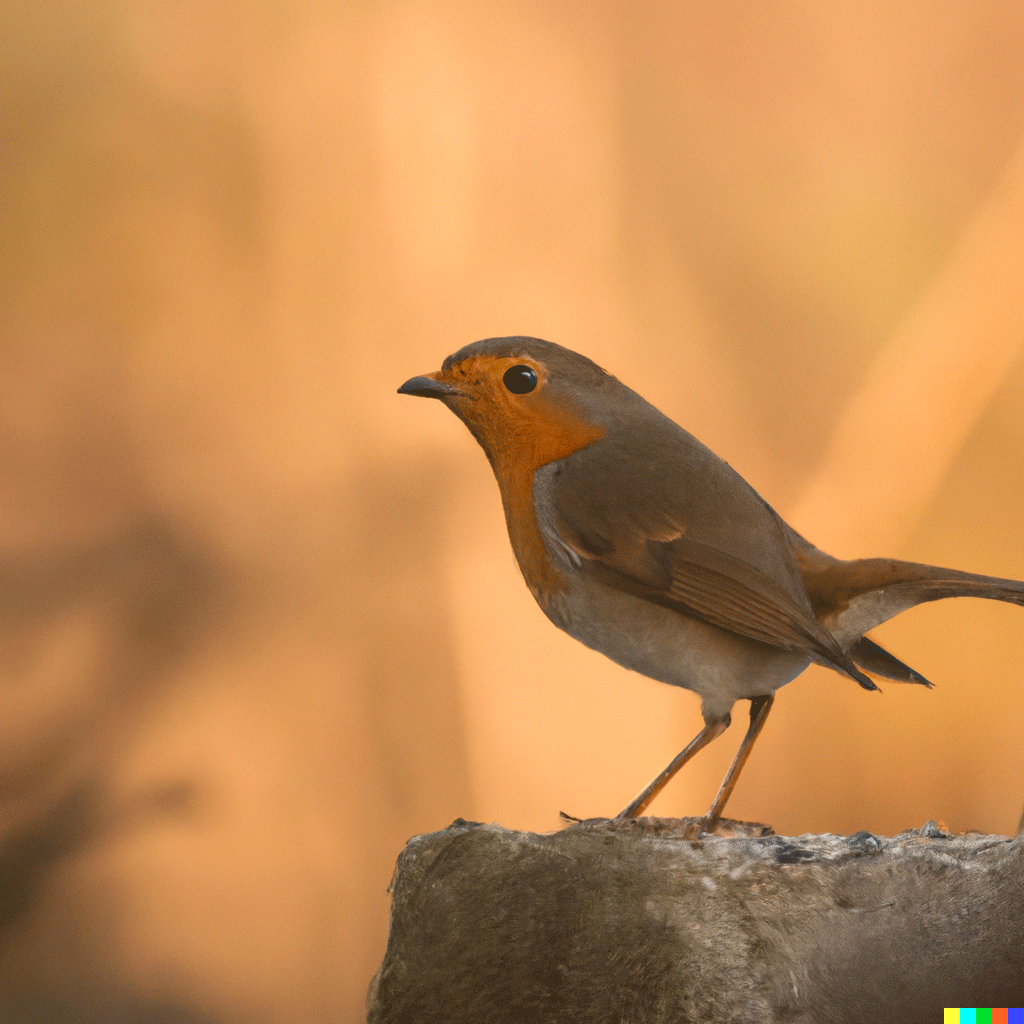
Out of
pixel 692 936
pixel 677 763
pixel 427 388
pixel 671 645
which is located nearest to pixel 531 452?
pixel 427 388

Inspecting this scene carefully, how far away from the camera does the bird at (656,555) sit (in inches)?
50.0

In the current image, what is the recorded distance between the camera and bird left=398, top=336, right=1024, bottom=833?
127cm

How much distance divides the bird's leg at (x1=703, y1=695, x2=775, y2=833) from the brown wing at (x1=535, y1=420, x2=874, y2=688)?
0.60ft

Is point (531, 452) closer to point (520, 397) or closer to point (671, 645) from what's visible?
point (520, 397)

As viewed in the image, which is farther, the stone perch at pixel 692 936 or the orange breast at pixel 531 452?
the orange breast at pixel 531 452

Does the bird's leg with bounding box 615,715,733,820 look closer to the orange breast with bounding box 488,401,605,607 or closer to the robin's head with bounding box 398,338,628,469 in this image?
the orange breast with bounding box 488,401,605,607

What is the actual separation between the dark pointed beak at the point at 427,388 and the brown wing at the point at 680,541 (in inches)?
6.6

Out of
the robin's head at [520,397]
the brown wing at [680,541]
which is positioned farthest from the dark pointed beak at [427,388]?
the brown wing at [680,541]

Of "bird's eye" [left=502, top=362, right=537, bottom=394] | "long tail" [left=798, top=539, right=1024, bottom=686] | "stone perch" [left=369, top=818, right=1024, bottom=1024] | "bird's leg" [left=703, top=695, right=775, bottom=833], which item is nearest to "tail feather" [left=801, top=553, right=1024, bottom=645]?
"long tail" [left=798, top=539, right=1024, bottom=686]

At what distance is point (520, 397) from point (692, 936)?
2.21 ft

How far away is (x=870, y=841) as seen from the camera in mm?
1264

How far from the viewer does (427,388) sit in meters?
1.34

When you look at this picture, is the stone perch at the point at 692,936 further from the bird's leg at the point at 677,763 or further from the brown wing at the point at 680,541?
the brown wing at the point at 680,541

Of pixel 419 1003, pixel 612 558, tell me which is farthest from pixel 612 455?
pixel 419 1003
